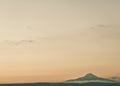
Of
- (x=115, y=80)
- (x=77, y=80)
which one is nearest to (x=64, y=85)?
(x=77, y=80)

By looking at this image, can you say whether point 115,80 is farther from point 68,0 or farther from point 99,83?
point 68,0

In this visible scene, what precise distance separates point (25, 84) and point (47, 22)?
112cm

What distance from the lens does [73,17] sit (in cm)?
926

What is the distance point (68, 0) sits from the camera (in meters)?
9.23

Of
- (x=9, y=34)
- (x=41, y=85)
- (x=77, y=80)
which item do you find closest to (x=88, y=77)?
(x=77, y=80)

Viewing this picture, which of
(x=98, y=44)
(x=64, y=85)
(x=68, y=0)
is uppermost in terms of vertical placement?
(x=68, y=0)

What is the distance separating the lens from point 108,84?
9.28 m

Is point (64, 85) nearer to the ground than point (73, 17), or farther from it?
nearer to the ground

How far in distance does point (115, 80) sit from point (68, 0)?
1591mm

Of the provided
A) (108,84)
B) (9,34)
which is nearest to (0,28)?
(9,34)

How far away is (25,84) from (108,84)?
1.43 metres

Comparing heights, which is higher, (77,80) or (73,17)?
(73,17)

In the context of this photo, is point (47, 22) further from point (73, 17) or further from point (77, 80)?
point (77, 80)

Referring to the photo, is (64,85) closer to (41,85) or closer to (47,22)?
(41,85)
